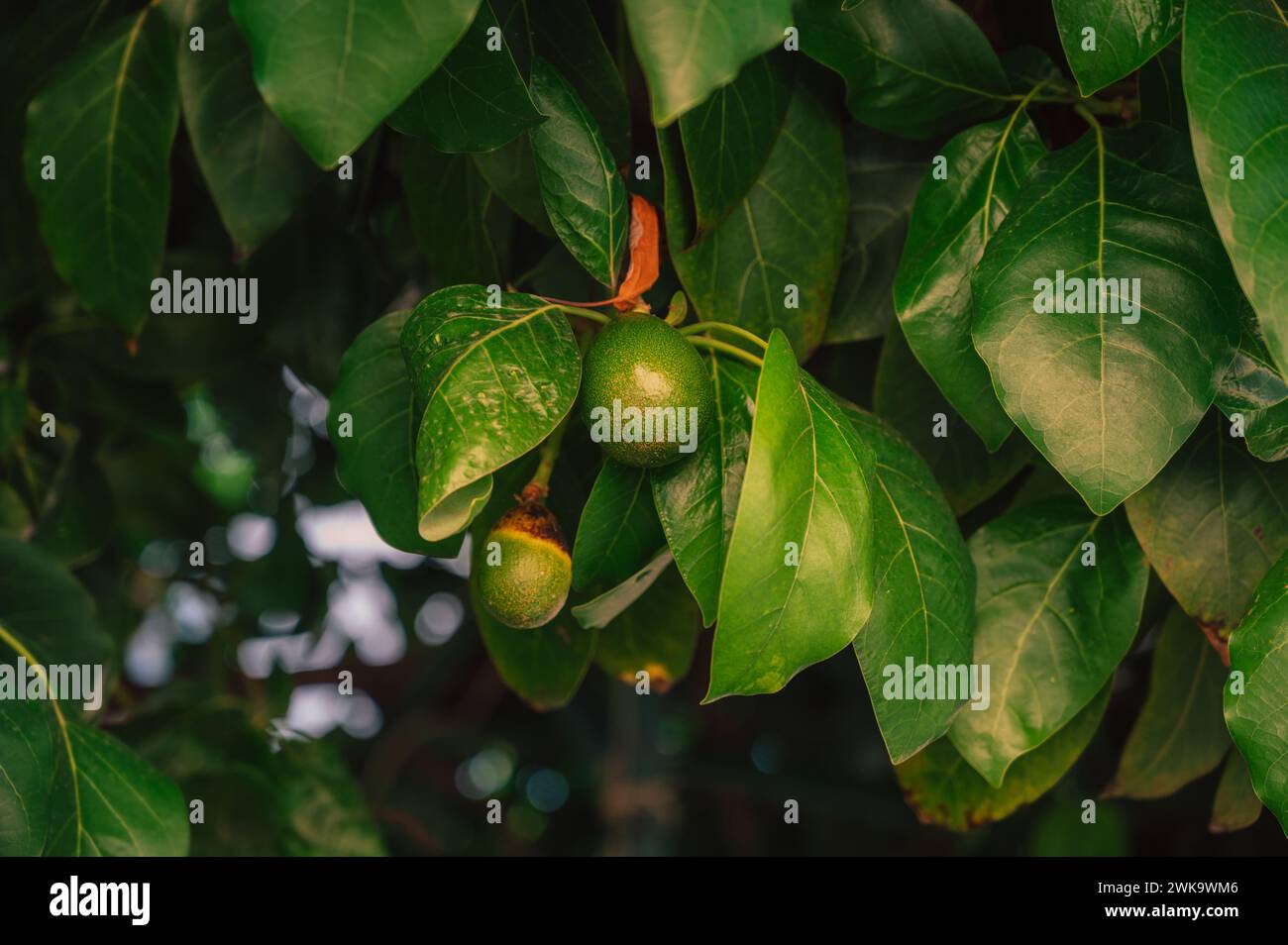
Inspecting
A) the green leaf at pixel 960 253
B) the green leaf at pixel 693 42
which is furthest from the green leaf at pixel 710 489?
the green leaf at pixel 693 42

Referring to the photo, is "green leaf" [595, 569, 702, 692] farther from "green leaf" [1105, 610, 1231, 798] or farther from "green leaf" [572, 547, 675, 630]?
"green leaf" [1105, 610, 1231, 798]

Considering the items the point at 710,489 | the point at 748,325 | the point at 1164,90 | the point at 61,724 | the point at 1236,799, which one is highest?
the point at 1164,90

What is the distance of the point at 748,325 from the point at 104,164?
0.50 meters

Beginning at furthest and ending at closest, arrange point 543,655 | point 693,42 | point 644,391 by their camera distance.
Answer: point 543,655 → point 644,391 → point 693,42

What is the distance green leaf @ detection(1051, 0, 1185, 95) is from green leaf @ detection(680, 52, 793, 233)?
0.60 feet

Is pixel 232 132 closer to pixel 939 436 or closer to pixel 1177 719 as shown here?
pixel 939 436

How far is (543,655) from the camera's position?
3.03 feet

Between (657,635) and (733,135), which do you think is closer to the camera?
(733,135)

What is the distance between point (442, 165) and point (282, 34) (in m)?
0.36

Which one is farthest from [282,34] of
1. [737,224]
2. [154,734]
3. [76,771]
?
[154,734]

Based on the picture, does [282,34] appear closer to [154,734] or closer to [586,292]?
[586,292]

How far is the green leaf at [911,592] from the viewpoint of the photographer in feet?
2.11

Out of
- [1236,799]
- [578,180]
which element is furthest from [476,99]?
[1236,799]
